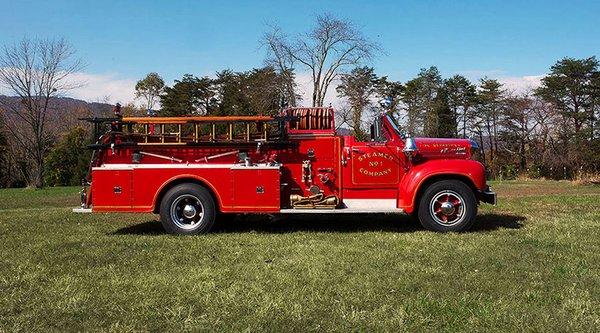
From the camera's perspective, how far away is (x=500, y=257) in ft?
21.3

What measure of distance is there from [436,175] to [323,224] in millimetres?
2259

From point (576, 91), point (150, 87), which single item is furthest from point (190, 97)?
point (576, 91)

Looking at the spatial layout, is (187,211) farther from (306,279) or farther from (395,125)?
(306,279)

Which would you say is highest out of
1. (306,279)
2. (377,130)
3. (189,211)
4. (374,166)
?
(377,130)

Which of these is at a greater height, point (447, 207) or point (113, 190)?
point (113, 190)

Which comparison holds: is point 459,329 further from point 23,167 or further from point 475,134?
point 475,134

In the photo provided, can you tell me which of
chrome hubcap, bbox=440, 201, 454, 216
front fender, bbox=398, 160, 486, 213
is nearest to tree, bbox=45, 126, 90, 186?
front fender, bbox=398, 160, 486, 213

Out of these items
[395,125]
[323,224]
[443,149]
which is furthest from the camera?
[323,224]

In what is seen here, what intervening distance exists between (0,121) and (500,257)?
41644mm

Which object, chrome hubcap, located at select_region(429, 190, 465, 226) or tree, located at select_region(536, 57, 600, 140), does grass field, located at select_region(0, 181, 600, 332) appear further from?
tree, located at select_region(536, 57, 600, 140)

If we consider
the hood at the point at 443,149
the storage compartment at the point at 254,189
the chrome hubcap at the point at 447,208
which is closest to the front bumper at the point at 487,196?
the chrome hubcap at the point at 447,208

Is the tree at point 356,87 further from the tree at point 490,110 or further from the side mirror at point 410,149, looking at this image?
the side mirror at point 410,149

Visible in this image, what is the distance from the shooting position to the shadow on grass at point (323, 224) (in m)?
9.15

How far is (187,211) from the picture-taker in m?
8.82
